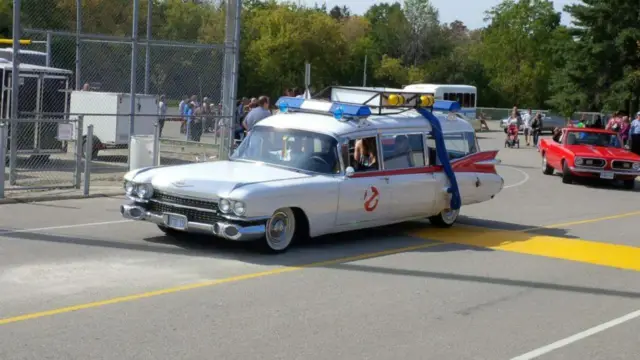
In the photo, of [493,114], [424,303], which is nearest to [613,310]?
[424,303]

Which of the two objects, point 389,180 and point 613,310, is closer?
point 613,310

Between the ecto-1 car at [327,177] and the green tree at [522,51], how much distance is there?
2949 inches

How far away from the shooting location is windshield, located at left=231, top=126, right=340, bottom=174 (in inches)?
468

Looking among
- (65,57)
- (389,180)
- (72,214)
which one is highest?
(65,57)

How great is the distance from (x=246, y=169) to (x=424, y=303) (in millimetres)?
3637

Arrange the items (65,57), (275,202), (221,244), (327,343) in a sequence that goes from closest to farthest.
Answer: (327,343) < (275,202) < (221,244) < (65,57)

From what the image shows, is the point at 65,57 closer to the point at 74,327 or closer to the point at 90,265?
the point at 90,265

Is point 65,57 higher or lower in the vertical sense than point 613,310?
higher

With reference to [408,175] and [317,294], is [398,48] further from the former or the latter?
[317,294]

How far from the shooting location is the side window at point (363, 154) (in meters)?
12.2

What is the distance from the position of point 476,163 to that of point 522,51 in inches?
3101

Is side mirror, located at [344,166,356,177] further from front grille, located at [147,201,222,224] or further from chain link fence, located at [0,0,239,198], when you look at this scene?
chain link fence, located at [0,0,239,198]

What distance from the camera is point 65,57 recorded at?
2833cm

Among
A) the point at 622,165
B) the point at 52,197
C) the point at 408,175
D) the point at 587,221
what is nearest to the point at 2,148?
the point at 52,197
